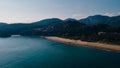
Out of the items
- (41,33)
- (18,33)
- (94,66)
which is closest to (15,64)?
(94,66)

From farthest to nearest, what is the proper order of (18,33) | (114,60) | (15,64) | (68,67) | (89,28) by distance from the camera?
(18,33) < (89,28) < (114,60) < (15,64) < (68,67)

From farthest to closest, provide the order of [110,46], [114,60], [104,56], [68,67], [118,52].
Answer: [110,46] → [118,52] → [104,56] → [114,60] → [68,67]

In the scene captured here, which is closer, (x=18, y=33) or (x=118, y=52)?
(x=118, y=52)

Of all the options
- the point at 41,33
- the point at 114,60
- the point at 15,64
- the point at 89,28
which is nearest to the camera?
the point at 15,64

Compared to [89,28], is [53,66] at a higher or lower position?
lower

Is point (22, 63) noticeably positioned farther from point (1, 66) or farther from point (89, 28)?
point (89, 28)

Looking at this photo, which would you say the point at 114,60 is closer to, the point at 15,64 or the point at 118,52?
the point at 118,52

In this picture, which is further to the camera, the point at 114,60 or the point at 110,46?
the point at 110,46

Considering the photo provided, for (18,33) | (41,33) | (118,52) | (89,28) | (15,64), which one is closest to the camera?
(15,64)

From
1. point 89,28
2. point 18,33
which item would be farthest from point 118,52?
point 18,33
